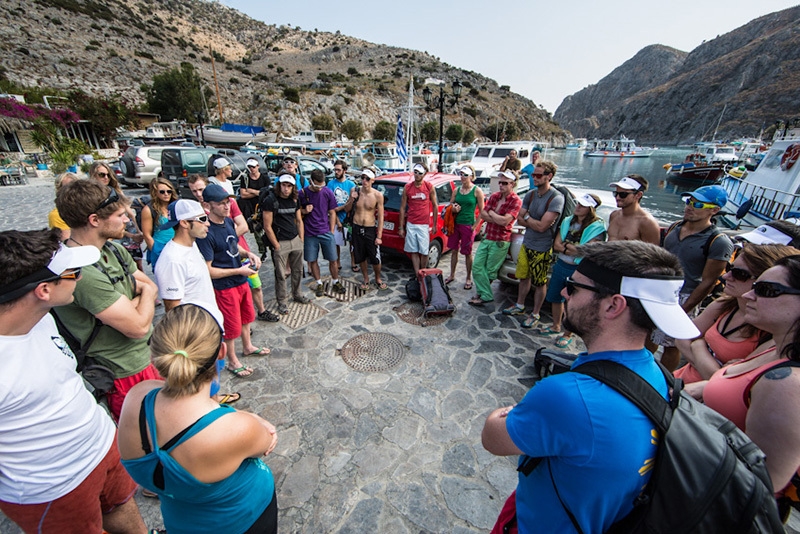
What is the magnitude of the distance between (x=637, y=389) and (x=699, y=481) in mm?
281

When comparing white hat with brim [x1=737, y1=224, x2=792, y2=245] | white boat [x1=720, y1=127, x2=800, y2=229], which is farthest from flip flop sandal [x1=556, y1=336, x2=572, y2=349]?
white boat [x1=720, y1=127, x2=800, y2=229]

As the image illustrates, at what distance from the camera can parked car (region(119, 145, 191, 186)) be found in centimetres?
1355

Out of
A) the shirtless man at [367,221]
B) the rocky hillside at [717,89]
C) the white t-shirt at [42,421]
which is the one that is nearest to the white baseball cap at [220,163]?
the shirtless man at [367,221]

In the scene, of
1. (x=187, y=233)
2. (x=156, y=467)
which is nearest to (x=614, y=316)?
(x=156, y=467)

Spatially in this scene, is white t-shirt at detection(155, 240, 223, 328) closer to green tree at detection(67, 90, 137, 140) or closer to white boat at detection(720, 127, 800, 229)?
white boat at detection(720, 127, 800, 229)

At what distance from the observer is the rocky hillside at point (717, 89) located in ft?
211

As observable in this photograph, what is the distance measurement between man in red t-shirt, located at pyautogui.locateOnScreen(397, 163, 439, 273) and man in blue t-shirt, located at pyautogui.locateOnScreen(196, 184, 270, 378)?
9.07 feet

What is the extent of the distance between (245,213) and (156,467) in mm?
5106

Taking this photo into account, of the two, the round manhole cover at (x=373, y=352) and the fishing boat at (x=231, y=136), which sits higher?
the fishing boat at (x=231, y=136)

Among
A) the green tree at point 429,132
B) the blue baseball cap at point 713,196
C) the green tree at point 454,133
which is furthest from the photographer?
the green tree at point 429,132

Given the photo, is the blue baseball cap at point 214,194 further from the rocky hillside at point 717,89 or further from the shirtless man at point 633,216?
the rocky hillside at point 717,89

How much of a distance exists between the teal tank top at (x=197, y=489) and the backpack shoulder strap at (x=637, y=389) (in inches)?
56.3

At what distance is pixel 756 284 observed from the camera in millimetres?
1541

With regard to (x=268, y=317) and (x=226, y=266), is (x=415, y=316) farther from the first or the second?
(x=226, y=266)
